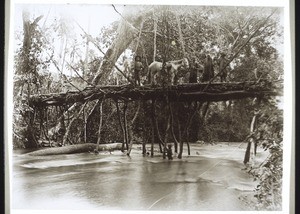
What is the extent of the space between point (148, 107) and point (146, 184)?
42cm

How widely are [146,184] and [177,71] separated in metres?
0.64

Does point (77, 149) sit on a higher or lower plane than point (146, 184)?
higher

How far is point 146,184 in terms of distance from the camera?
2064 mm

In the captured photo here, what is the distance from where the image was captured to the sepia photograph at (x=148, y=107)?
207 cm

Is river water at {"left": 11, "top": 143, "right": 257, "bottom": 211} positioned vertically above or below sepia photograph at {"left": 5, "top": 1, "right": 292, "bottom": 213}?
below

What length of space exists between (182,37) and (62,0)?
2.28 ft

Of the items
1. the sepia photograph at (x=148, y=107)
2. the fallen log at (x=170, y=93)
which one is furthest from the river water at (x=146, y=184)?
the fallen log at (x=170, y=93)

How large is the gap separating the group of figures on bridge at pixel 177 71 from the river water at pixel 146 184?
0.38 m

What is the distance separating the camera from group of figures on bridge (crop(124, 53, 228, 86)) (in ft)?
6.86

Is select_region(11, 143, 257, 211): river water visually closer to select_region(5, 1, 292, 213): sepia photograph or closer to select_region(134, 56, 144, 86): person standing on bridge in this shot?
select_region(5, 1, 292, 213): sepia photograph

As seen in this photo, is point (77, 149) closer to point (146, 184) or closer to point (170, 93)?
point (146, 184)

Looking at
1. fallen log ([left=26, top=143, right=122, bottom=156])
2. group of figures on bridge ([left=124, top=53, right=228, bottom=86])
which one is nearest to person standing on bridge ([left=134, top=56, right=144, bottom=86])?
group of figures on bridge ([left=124, top=53, right=228, bottom=86])

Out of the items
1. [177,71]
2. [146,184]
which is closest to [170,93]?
[177,71]

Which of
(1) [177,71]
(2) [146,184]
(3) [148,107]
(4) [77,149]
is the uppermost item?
(1) [177,71]
